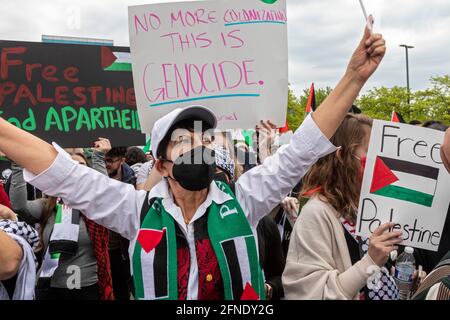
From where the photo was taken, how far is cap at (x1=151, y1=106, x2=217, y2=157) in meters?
2.07

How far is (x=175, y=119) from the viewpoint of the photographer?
6.77 feet

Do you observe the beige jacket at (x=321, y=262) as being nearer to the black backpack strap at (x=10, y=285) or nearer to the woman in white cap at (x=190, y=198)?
the woman in white cap at (x=190, y=198)

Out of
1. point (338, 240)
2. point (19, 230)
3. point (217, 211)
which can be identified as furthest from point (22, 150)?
point (338, 240)

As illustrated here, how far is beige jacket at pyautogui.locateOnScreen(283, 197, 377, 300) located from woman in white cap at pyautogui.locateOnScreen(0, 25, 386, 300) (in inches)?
7.5

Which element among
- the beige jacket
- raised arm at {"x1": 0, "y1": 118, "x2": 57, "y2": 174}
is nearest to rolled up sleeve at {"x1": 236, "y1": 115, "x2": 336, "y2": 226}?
the beige jacket

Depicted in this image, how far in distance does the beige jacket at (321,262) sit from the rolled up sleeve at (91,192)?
748 millimetres

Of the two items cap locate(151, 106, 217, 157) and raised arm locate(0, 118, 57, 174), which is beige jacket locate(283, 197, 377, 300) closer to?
cap locate(151, 106, 217, 157)

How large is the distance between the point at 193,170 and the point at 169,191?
0.17 meters

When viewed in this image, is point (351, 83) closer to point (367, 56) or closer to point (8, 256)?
point (367, 56)

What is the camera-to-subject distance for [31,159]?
182cm

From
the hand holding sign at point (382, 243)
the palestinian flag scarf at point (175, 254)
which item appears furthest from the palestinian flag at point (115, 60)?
the hand holding sign at point (382, 243)
